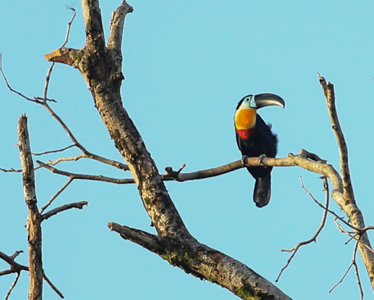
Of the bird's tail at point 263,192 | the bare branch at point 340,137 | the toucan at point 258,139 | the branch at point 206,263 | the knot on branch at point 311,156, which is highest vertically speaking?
the toucan at point 258,139

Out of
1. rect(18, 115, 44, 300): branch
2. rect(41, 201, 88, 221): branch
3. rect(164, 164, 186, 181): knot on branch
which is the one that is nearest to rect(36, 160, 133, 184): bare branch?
rect(164, 164, 186, 181): knot on branch

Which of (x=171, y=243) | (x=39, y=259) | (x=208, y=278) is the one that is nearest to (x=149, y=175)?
(x=171, y=243)

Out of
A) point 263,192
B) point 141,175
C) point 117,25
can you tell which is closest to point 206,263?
point 141,175

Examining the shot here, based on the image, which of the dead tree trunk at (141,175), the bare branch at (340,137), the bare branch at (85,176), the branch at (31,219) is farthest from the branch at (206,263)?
the bare branch at (85,176)

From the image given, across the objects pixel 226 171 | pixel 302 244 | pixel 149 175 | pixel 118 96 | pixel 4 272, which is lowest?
pixel 4 272

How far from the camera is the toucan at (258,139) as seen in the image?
7492 millimetres

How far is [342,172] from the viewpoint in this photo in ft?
11.8

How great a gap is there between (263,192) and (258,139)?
2.33ft

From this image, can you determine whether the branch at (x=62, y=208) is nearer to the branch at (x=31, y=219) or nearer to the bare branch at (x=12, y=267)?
the branch at (x=31, y=219)

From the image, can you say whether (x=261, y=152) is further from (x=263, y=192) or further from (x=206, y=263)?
(x=206, y=263)

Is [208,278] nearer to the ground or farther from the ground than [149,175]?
nearer to the ground

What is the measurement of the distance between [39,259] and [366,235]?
199cm

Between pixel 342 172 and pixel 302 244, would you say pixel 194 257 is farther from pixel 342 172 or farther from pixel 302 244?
pixel 342 172

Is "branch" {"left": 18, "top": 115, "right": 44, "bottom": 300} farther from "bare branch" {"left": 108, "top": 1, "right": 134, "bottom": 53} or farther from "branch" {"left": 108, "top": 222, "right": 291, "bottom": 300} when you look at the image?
"bare branch" {"left": 108, "top": 1, "right": 134, "bottom": 53}
